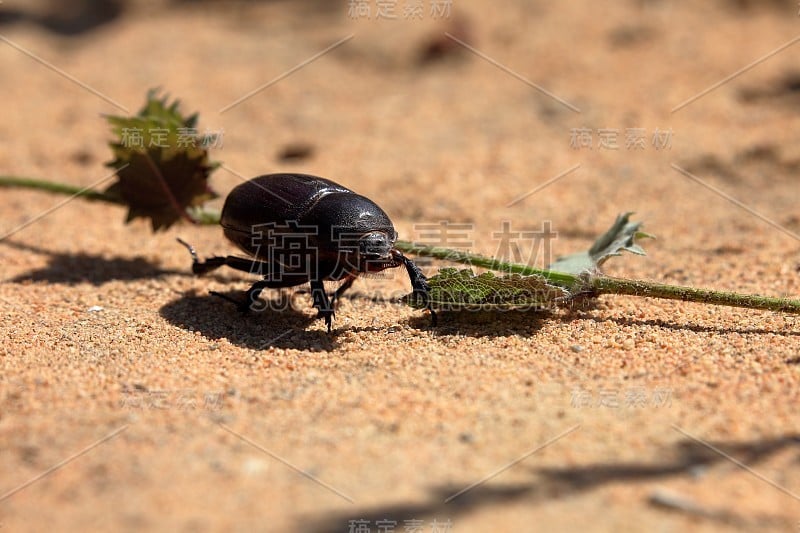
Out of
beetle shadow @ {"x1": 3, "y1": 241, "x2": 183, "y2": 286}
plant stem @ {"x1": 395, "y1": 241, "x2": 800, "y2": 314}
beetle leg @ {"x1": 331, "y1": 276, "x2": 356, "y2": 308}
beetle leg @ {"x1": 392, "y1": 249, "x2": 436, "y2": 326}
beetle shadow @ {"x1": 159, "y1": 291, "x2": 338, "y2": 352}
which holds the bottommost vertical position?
beetle shadow @ {"x1": 3, "y1": 241, "x2": 183, "y2": 286}

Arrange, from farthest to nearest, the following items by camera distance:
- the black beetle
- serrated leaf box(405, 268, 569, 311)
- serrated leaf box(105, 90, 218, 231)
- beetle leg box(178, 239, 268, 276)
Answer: serrated leaf box(105, 90, 218, 231) < beetle leg box(178, 239, 268, 276) < the black beetle < serrated leaf box(405, 268, 569, 311)

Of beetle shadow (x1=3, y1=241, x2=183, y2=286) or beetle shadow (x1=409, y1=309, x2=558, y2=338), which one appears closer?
beetle shadow (x1=409, y1=309, x2=558, y2=338)

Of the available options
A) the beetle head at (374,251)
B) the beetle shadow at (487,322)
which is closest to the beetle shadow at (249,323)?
the beetle head at (374,251)

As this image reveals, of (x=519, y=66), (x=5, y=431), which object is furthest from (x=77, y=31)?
(x=5, y=431)

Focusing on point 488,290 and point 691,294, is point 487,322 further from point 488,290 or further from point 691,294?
point 691,294

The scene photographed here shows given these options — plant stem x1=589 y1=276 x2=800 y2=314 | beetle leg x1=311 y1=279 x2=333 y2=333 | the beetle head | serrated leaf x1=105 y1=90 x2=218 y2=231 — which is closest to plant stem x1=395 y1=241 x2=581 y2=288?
plant stem x1=589 y1=276 x2=800 y2=314

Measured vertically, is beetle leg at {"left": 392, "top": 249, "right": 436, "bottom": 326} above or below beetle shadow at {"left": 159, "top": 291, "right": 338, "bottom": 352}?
above

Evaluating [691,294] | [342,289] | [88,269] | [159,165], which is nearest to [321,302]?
[342,289]

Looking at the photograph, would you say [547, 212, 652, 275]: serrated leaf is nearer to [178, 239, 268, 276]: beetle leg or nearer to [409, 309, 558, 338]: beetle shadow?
[409, 309, 558, 338]: beetle shadow

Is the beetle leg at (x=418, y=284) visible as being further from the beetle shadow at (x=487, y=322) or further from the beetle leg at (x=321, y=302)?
the beetle leg at (x=321, y=302)
